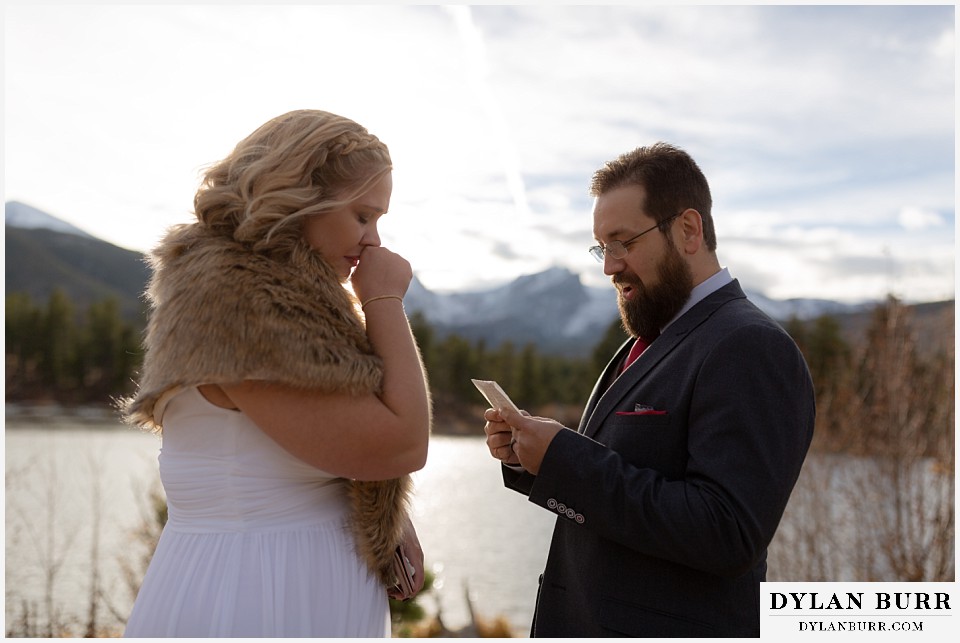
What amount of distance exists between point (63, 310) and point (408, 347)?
5165 centimetres

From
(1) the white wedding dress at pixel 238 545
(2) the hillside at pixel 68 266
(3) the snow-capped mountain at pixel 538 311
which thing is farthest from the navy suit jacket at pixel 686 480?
(3) the snow-capped mountain at pixel 538 311

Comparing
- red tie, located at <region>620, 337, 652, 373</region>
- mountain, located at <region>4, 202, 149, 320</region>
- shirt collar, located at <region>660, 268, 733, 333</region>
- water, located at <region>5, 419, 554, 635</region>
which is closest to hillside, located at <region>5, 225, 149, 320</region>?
mountain, located at <region>4, 202, 149, 320</region>

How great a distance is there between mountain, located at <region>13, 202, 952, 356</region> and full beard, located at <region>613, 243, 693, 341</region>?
0.93ft

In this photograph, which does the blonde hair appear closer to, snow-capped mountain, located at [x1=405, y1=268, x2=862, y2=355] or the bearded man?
the bearded man

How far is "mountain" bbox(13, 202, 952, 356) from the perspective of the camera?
2683 centimetres

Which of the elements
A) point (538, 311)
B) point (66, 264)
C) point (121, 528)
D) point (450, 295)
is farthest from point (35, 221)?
point (121, 528)

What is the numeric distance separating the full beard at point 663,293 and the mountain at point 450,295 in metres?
0.28

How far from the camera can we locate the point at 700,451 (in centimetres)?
216

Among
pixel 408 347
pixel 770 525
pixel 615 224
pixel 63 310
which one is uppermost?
pixel 63 310

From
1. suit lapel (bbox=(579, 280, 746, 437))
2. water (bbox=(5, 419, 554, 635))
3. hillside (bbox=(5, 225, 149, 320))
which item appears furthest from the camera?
hillside (bbox=(5, 225, 149, 320))

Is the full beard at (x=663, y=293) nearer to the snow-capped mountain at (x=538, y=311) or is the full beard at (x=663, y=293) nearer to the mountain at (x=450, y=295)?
the mountain at (x=450, y=295)

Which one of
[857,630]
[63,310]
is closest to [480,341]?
[63,310]

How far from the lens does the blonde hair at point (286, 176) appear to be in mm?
1978

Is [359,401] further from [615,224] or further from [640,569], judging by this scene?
[615,224]
